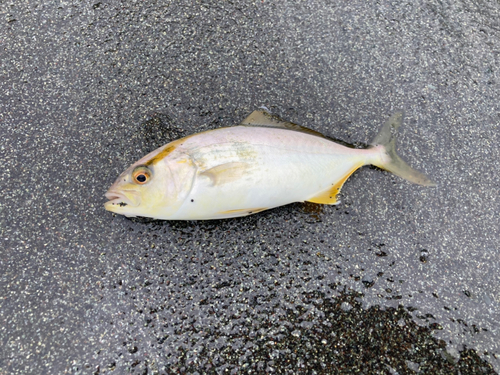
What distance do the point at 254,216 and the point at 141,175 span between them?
69 centimetres

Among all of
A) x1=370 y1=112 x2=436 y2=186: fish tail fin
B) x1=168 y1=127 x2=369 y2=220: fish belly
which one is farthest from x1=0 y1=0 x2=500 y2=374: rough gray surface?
x1=168 y1=127 x2=369 y2=220: fish belly

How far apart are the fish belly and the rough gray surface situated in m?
0.18

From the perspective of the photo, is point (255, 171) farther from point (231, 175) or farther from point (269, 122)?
point (269, 122)

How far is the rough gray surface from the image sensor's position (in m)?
1.76

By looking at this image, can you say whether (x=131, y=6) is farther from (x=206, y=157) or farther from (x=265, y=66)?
(x=206, y=157)

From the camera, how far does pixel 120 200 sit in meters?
1.69

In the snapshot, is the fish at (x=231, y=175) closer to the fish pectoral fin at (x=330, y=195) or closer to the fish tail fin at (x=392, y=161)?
the fish pectoral fin at (x=330, y=195)

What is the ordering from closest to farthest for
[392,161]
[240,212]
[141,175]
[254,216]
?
1. [141,175]
2. [240,212]
3. [254,216]
4. [392,161]

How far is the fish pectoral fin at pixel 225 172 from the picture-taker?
5.54 feet

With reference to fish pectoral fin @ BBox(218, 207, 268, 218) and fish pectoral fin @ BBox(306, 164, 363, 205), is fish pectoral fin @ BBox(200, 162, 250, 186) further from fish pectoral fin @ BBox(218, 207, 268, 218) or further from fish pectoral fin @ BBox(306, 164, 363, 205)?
fish pectoral fin @ BBox(306, 164, 363, 205)

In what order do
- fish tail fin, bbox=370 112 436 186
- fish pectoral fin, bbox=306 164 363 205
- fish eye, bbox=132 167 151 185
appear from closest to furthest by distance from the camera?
fish eye, bbox=132 167 151 185 < fish pectoral fin, bbox=306 164 363 205 < fish tail fin, bbox=370 112 436 186

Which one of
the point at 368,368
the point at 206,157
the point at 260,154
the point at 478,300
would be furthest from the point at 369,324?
the point at 206,157

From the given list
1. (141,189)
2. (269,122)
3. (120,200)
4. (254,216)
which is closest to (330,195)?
(254,216)

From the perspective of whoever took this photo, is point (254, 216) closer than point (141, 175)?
No
